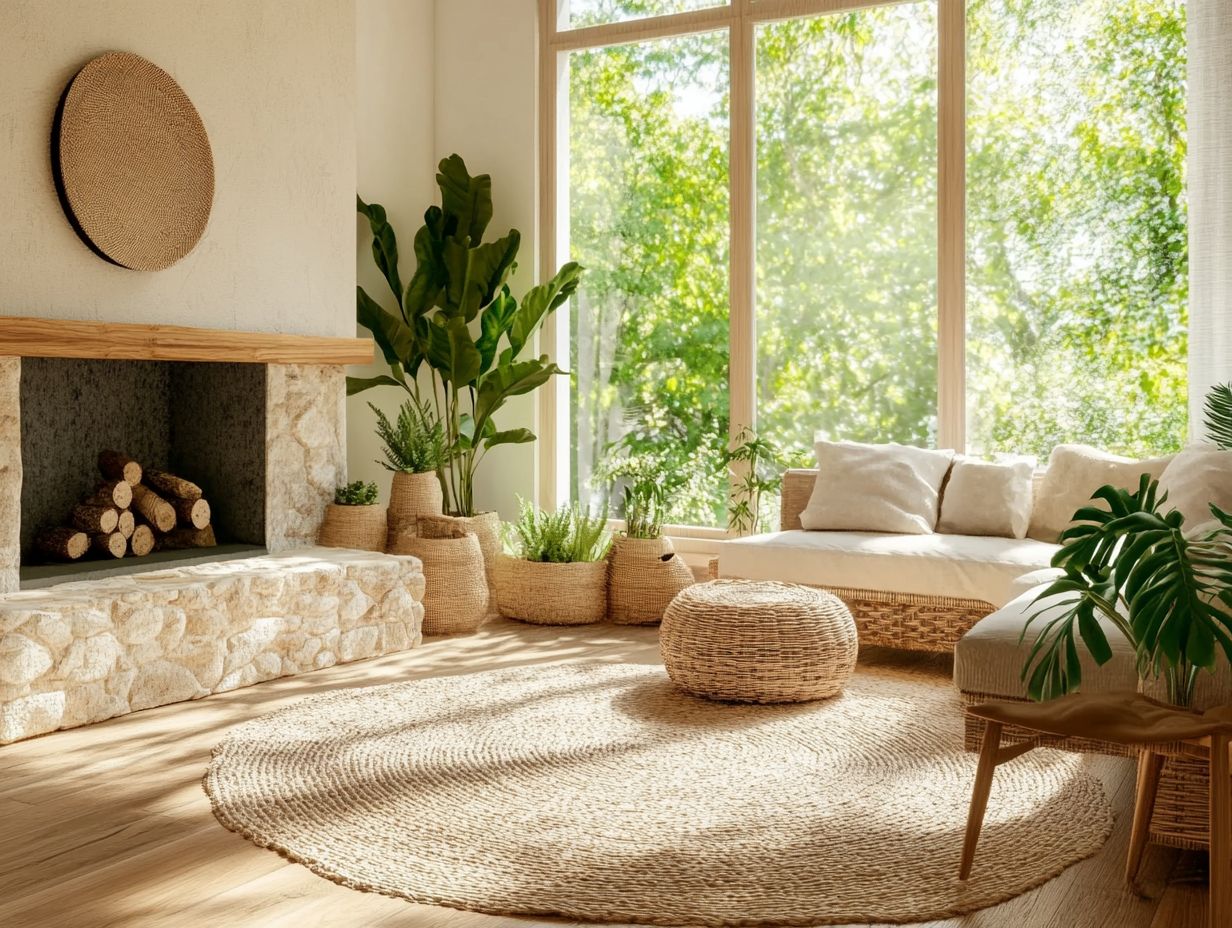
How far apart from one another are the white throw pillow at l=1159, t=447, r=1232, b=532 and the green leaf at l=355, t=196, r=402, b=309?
3739mm

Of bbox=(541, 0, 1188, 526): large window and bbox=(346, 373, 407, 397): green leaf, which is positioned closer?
bbox=(541, 0, 1188, 526): large window

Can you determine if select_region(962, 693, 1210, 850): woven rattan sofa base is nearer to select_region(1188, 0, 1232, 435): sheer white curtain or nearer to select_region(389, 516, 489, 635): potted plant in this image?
select_region(1188, 0, 1232, 435): sheer white curtain

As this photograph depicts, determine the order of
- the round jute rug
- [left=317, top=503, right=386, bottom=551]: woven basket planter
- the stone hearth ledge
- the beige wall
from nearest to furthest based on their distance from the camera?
the round jute rug
the stone hearth ledge
[left=317, top=503, right=386, bottom=551]: woven basket planter
the beige wall

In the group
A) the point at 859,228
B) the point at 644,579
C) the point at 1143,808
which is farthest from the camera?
the point at 859,228

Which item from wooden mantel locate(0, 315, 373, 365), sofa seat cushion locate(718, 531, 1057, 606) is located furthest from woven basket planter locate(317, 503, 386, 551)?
sofa seat cushion locate(718, 531, 1057, 606)

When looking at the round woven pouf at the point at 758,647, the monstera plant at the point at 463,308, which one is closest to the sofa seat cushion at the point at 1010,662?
the round woven pouf at the point at 758,647

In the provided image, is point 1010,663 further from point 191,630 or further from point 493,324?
point 493,324

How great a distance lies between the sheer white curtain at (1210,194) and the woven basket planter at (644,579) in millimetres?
2245

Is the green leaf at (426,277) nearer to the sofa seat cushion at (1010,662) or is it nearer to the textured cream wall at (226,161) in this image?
the textured cream wall at (226,161)

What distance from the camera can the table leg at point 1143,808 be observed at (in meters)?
2.65

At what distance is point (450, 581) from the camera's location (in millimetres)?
5344

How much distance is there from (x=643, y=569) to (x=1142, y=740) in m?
3.44

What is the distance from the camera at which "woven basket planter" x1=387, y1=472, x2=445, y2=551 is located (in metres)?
5.49

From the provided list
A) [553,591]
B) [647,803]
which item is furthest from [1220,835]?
[553,591]
